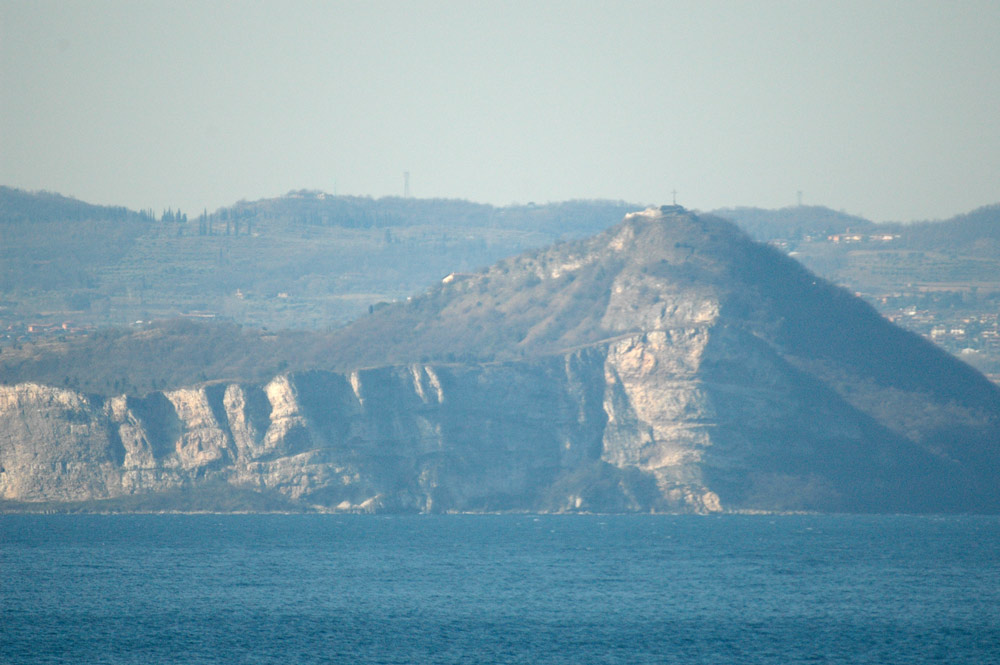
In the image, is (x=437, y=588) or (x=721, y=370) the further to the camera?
(x=721, y=370)

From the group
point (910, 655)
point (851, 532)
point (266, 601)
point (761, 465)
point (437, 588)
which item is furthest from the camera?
point (761, 465)

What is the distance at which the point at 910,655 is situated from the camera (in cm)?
8900

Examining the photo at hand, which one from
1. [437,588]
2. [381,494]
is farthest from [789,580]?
[381,494]

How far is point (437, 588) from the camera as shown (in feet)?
388

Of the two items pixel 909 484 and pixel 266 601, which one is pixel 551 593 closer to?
pixel 266 601

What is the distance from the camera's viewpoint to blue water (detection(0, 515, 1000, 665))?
90.2 meters

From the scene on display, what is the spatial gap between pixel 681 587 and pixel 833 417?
85.2 meters

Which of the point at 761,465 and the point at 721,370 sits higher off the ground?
the point at 721,370

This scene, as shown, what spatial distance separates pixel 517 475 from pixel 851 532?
4821 centimetres

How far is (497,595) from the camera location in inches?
4491

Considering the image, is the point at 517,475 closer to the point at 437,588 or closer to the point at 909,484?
the point at 909,484

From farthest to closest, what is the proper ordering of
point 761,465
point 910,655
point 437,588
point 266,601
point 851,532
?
point 761,465 < point 851,532 < point 437,588 < point 266,601 < point 910,655

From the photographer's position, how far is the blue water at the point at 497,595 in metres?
90.2

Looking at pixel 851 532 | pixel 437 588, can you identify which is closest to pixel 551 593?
pixel 437 588
